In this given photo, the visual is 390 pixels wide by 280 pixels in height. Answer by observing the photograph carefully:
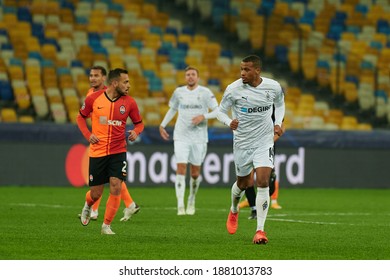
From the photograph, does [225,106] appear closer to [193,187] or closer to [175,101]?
[193,187]

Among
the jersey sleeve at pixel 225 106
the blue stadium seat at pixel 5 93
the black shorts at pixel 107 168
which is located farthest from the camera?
the blue stadium seat at pixel 5 93

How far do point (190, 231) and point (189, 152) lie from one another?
3887 millimetres

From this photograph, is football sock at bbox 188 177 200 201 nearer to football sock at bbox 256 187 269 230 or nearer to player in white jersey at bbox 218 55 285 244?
player in white jersey at bbox 218 55 285 244

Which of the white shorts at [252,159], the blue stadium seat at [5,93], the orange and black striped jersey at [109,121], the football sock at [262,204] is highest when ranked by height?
the orange and black striped jersey at [109,121]

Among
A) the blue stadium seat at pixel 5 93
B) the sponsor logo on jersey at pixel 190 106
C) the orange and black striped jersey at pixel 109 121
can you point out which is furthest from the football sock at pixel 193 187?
the blue stadium seat at pixel 5 93

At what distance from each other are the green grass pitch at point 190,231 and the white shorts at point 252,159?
86cm

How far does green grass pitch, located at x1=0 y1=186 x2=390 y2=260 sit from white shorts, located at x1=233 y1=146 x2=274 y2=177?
0.86 metres

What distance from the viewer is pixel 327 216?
17453 millimetres

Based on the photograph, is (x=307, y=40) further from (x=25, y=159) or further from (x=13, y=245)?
(x=13, y=245)

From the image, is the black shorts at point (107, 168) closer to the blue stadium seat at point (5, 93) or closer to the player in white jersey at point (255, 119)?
the player in white jersey at point (255, 119)

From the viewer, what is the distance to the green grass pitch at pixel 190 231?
11312 millimetres

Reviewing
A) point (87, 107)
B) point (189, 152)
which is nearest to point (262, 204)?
point (87, 107)

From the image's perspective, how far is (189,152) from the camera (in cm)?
1791

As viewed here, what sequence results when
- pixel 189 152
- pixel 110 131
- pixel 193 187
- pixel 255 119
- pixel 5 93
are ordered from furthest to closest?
pixel 5 93
pixel 189 152
pixel 193 187
pixel 110 131
pixel 255 119
